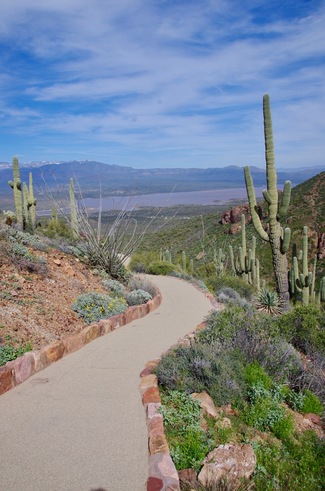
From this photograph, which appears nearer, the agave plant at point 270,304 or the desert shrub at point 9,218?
the agave plant at point 270,304

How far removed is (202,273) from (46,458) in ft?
80.3

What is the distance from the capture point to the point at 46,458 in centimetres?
429

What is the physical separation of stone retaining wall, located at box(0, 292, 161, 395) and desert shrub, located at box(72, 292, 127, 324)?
269 mm

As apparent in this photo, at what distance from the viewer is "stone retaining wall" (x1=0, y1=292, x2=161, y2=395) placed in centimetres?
587

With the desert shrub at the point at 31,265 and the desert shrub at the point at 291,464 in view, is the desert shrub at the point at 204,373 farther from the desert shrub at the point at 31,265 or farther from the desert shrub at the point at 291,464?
the desert shrub at the point at 31,265

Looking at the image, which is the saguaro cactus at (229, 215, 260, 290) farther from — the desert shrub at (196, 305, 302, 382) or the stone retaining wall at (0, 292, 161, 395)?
the desert shrub at (196, 305, 302, 382)

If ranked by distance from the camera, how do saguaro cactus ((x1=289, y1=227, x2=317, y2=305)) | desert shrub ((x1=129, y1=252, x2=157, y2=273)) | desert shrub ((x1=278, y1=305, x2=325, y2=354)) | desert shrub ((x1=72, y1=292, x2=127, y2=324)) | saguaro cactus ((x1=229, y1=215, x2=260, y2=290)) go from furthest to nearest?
desert shrub ((x1=129, y1=252, x2=157, y2=273))
saguaro cactus ((x1=229, y1=215, x2=260, y2=290))
saguaro cactus ((x1=289, y1=227, x2=317, y2=305))
desert shrub ((x1=72, y1=292, x2=127, y2=324))
desert shrub ((x1=278, y1=305, x2=325, y2=354))

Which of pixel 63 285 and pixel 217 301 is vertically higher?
pixel 63 285

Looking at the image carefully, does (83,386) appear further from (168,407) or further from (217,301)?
(217,301)

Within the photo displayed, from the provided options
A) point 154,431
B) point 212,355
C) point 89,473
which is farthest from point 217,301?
point 89,473

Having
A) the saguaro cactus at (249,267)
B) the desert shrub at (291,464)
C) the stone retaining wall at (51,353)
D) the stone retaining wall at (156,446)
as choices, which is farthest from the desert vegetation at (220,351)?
the saguaro cactus at (249,267)

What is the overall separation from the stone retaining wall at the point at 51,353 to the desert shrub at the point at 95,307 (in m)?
0.27

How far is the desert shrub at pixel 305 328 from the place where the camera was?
8.91 meters

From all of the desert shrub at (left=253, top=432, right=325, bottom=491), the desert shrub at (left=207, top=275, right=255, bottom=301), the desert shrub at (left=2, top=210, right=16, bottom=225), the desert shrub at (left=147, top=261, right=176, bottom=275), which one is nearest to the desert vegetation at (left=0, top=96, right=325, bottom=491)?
the desert shrub at (left=253, top=432, right=325, bottom=491)
